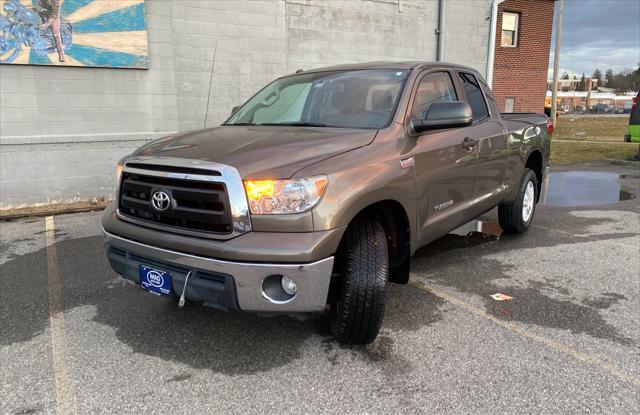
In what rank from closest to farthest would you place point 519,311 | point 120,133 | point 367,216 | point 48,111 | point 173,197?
point 173,197
point 367,216
point 519,311
point 48,111
point 120,133

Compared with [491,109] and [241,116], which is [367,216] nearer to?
[241,116]

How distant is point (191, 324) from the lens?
353cm

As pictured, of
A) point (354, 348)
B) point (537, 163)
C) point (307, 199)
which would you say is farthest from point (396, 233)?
point (537, 163)

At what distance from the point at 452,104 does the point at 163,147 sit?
2001 millimetres

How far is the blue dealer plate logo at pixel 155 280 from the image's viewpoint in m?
2.84

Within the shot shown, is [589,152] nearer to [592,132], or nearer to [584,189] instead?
[584,189]

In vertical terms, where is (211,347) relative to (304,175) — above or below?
below

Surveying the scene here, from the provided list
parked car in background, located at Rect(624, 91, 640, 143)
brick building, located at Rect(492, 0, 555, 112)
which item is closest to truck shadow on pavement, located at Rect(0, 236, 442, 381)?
parked car in background, located at Rect(624, 91, 640, 143)

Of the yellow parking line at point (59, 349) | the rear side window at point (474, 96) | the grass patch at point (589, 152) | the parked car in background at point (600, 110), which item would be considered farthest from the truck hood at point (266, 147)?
the parked car in background at point (600, 110)

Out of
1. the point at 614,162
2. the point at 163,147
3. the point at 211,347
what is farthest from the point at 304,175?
the point at 614,162

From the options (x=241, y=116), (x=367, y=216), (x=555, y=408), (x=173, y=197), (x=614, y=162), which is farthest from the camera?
(x=614, y=162)

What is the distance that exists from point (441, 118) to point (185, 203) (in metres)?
1.81

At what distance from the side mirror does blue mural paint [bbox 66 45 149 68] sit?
21.1 ft

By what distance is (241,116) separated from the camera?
4.38 metres
